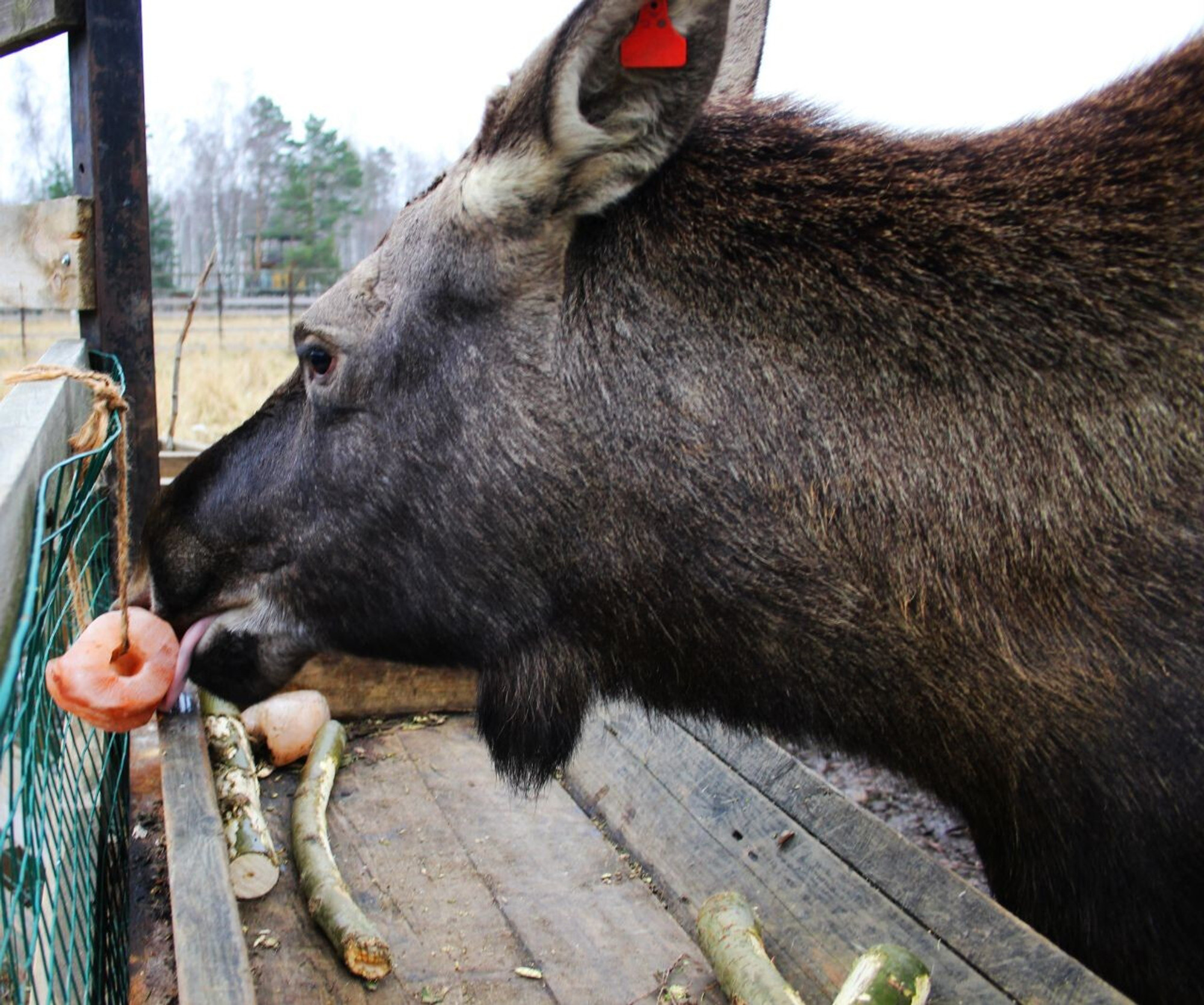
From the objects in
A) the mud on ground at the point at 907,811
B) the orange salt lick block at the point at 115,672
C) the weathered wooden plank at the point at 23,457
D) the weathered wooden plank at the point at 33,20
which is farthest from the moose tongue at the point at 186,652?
the mud on ground at the point at 907,811

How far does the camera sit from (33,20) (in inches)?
134

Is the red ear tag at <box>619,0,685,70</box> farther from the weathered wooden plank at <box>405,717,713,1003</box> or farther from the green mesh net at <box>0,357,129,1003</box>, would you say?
the weathered wooden plank at <box>405,717,713,1003</box>

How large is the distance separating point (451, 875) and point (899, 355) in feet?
8.18

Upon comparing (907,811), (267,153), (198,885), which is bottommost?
(907,811)

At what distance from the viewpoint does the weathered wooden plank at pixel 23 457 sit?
56.7 inches

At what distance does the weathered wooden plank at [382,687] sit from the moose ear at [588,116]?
264cm

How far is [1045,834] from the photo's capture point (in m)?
2.42

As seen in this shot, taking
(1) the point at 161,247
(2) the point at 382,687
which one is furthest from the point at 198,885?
(1) the point at 161,247

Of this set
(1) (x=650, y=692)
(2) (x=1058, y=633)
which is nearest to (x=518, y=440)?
(1) (x=650, y=692)

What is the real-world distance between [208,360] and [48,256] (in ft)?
69.2

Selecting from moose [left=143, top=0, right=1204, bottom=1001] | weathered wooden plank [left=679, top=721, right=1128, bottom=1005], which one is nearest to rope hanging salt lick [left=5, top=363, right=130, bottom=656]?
moose [left=143, top=0, right=1204, bottom=1001]

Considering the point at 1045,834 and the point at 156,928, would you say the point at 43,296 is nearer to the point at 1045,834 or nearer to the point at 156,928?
the point at 156,928

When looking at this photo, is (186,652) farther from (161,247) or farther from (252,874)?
(161,247)

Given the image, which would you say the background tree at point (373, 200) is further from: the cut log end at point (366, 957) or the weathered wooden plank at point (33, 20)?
the cut log end at point (366, 957)
